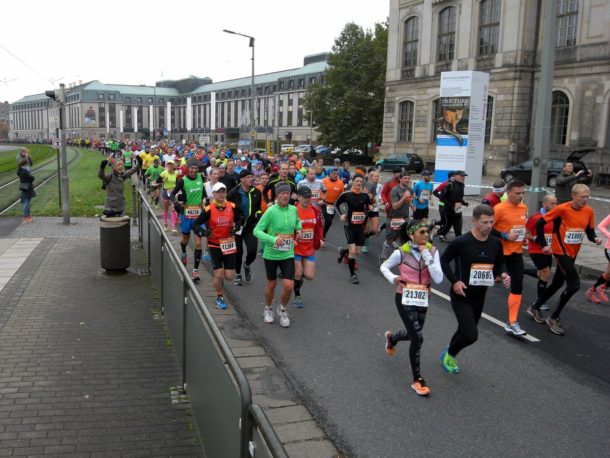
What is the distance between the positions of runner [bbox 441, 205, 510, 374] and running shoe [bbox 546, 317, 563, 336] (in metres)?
1.97

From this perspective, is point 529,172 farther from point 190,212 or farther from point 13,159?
point 13,159

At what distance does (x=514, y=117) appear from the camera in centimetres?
3712

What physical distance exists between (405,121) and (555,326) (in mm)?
40766

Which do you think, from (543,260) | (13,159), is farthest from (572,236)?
(13,159)

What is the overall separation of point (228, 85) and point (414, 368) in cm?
14720

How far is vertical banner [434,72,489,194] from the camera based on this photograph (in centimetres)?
2311

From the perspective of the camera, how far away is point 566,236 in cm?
758

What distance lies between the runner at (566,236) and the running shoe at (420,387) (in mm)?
2797

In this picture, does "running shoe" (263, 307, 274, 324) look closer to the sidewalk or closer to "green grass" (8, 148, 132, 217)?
the sidewalk

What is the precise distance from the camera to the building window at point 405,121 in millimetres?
46156

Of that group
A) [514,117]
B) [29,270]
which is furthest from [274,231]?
[514,117]

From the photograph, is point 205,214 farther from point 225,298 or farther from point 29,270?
point 29,270

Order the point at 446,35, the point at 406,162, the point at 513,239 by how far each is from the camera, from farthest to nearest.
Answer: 1. the point at 446,35
2. the point at 406,162
3. the point at 513,239

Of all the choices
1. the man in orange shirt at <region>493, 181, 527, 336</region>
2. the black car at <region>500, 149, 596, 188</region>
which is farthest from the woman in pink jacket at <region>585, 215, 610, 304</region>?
the black car at <region>500, 149, 596, 188</region>
